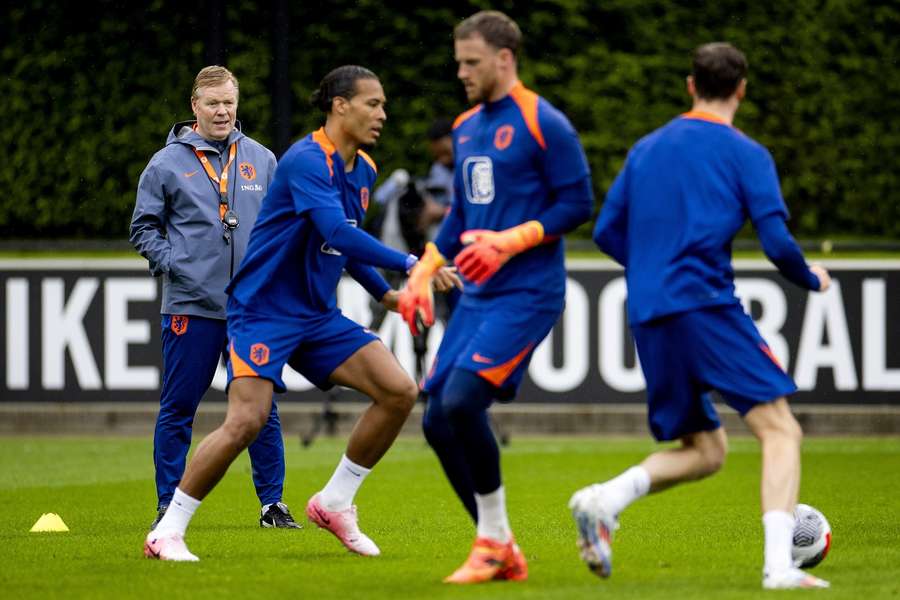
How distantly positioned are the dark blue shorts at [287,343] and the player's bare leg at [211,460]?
0.26 ft

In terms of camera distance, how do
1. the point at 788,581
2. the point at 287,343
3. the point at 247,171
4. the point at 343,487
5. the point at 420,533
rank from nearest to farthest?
the point at 788,581 → the point at 287,343 → the point at 343,487 → the point at 420,533 → the point at 247,171

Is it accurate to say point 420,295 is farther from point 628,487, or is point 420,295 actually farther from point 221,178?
point 221,178

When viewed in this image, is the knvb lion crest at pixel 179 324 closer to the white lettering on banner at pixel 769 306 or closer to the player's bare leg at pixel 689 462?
the player's bare leg at pixel 689 462

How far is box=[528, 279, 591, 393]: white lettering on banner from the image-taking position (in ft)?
50.3

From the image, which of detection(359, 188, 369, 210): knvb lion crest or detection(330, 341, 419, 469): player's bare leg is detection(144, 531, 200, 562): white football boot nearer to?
detection(330, 341, 419, 469): player's bare leg

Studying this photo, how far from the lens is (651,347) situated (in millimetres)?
6707

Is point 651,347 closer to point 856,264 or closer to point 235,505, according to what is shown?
point 235,505

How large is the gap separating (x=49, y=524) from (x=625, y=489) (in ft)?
12.1

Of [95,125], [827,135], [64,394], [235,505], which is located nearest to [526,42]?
[827,135]

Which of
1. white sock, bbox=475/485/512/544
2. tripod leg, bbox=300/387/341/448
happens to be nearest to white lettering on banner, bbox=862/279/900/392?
tripod leg, bbox=300/387/341/448

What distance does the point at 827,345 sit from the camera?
49.6 ft

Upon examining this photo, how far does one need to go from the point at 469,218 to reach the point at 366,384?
1154 millimetres

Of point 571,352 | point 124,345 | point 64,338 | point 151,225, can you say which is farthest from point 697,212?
point 64,338

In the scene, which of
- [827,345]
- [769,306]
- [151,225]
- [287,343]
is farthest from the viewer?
[769,306]
